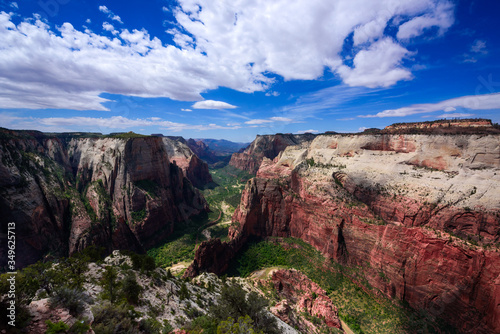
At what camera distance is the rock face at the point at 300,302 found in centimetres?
2870

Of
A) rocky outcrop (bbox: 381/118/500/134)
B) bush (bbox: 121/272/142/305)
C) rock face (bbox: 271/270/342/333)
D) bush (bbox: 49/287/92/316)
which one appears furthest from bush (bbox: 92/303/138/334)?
rocky outcrop (bbox: 381/118/500/134)

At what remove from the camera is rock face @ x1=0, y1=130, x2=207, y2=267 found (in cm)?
3925

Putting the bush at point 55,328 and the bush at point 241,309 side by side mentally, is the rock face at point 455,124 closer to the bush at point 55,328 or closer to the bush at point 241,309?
the bush at point 241,309

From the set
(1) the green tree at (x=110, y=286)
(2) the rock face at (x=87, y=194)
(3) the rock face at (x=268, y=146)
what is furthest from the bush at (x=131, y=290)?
(3) the rock face at (x=268, y=146)

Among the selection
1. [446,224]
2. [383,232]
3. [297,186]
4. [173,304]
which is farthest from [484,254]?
[173,304]

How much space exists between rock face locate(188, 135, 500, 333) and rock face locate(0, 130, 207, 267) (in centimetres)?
2852

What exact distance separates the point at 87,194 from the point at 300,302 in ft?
A: 222

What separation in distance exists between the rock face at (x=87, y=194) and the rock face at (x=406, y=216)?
28.5m

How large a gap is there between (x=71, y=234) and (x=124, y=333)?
5031 centimetres

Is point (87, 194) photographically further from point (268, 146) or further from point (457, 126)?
point (268, 146)

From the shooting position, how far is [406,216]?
3584 centimetres

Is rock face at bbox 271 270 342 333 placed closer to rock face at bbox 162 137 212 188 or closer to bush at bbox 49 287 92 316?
bush at bbox 49 287 92 316

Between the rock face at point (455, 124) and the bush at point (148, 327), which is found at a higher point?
the rock face at point (455, 124)

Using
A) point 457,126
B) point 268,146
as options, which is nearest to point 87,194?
point 457,126
